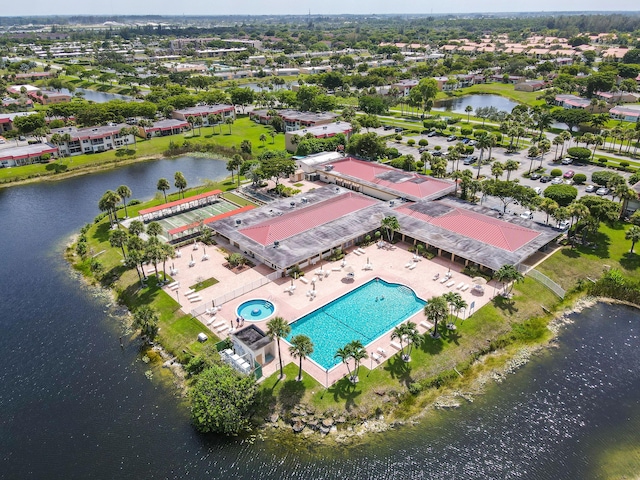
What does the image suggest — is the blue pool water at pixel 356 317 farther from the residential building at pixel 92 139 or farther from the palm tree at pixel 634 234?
the residential building at pixel 92 139

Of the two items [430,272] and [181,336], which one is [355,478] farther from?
[430,272]

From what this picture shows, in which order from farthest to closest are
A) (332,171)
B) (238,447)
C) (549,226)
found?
(332,171)
(549,226)
(238,447)

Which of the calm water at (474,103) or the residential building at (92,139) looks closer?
the residential building at (92,139)

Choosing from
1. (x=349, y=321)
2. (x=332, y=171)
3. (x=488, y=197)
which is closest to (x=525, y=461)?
(x=349, y=321)

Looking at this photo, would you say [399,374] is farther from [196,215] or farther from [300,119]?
[300,119]

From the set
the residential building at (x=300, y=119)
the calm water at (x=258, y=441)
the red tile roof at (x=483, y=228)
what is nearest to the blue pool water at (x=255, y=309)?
the calm water at (x=258, y=441)

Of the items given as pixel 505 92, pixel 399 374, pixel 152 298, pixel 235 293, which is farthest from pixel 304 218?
pixel 505 92

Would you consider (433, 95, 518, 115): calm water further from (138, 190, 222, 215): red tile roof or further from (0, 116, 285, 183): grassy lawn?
(138, 190, 222, 215): red tile roof
